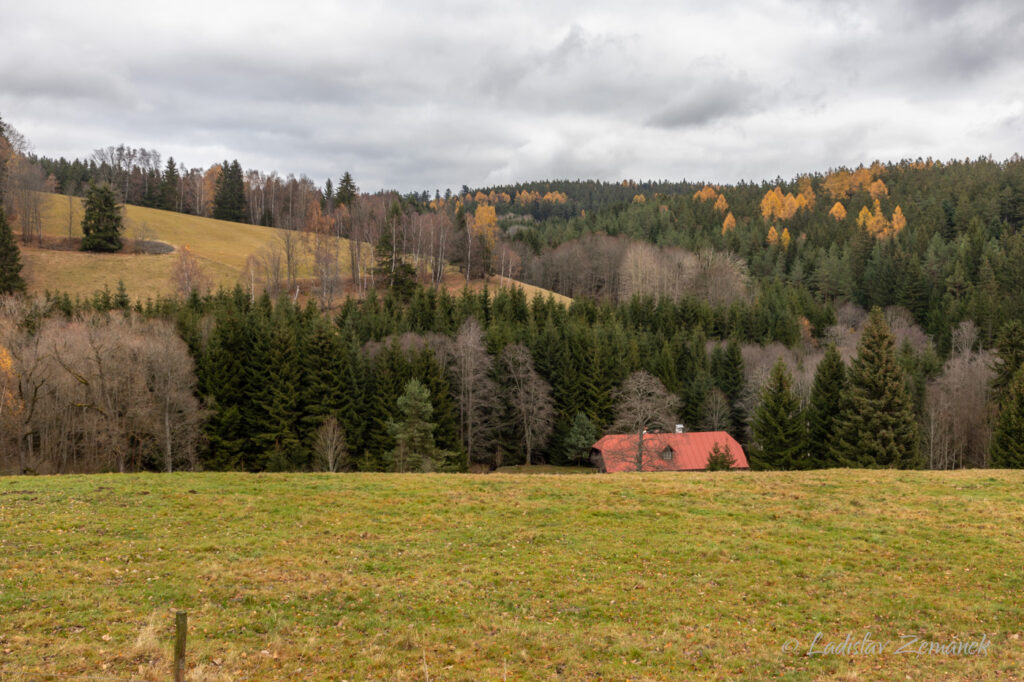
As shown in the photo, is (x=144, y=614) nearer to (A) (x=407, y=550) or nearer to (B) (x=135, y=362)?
(A) (x=407, y=550)

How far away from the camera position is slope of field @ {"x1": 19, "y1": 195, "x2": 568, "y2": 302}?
80562 millimetres

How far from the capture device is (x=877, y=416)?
41.8 meters

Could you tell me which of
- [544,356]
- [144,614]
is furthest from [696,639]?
[544,356]

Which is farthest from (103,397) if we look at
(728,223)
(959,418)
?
(728,223)

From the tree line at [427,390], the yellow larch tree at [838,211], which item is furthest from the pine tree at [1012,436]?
the yellow larch tree at [838,211]

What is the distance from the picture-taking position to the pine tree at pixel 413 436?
4231cm

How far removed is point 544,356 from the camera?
67.7m

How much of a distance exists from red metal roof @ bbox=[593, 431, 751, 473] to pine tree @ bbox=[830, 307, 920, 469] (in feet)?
31.8

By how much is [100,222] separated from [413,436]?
248 feet

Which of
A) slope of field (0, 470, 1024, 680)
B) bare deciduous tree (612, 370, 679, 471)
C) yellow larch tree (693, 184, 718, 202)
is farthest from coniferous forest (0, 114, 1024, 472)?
yellow larch tree (693, 184, 718, 202)

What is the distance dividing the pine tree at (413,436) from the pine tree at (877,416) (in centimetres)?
2977

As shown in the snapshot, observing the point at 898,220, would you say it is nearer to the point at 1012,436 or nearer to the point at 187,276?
the point at 1012,436

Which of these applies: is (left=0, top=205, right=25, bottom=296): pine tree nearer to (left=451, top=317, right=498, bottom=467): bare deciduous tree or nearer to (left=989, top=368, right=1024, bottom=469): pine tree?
(left=451, top=317, right=498, bottom=467): bare deciduous tree

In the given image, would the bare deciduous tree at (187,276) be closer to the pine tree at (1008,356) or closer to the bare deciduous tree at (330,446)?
the bare deciduous tree at (330,446)
